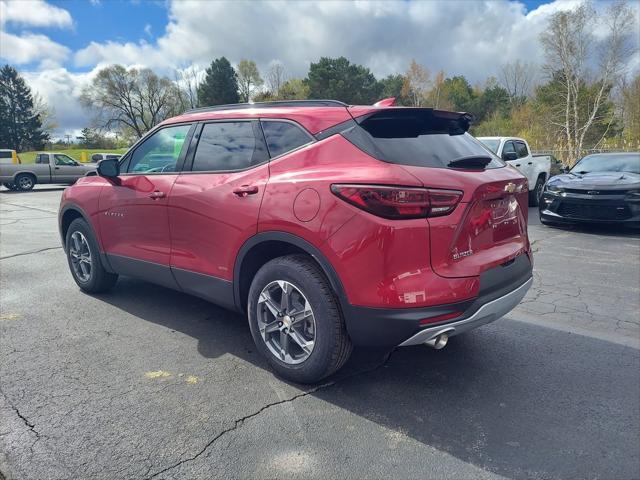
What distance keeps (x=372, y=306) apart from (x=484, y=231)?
828mm

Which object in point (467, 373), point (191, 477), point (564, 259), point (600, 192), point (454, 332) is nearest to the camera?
point (191, 477)

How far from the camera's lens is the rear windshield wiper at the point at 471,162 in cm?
274

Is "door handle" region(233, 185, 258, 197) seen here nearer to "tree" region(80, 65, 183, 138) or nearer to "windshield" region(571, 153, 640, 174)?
"windshield" region(571, 153, 640, 174)

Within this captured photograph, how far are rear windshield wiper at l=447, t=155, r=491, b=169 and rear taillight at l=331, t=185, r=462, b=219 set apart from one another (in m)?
0.33

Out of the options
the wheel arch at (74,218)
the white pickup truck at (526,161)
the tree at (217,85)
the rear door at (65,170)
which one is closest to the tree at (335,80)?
the tree at (217,85)

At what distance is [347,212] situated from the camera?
8.21 feet

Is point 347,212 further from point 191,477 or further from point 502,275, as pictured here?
point 191,477

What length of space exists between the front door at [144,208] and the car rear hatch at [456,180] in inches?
70.2

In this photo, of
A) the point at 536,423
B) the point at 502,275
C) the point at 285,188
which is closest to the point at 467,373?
the point at 536,423

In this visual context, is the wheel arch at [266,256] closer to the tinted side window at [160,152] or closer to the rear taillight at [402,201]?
the rear taillight at [402,201]

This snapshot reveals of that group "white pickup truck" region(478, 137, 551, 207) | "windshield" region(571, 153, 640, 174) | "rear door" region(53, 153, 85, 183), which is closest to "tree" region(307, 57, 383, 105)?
"rear door" region(53, 153, 85, 183)

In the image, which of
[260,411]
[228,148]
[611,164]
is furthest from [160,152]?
[611,164]

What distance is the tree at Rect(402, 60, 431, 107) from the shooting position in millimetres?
59156

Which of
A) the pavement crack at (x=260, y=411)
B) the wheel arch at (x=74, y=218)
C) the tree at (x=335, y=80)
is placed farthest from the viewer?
the tree at (x=335, y=80)
